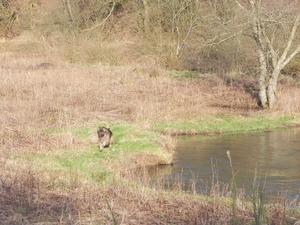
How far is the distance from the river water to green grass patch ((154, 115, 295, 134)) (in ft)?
2.19

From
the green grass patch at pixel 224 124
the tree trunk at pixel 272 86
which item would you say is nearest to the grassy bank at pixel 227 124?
the green grass patch at pixel 224 124

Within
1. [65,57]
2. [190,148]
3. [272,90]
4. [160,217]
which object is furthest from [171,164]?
[65,57]

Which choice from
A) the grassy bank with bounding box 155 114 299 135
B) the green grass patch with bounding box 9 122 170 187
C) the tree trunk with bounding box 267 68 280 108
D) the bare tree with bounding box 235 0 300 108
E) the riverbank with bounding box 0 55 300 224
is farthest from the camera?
the tree trunk with bounding box 267 68 280 108

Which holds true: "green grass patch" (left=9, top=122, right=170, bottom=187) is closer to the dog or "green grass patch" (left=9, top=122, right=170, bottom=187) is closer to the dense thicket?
the dog

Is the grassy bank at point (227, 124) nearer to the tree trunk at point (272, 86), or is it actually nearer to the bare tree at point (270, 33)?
the tree trunk at point (272, 86)

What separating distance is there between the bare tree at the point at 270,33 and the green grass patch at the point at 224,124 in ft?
4.79

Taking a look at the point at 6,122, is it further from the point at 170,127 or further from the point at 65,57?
the point at 65,57

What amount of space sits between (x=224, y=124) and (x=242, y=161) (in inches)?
220

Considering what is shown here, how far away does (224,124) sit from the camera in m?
19.8

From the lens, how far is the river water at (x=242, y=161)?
38.5ft

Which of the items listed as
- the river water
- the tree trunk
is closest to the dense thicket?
the tree trunk

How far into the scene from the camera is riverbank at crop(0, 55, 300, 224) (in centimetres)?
741

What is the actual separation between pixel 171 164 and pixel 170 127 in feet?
16.3

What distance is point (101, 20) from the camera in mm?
37344
